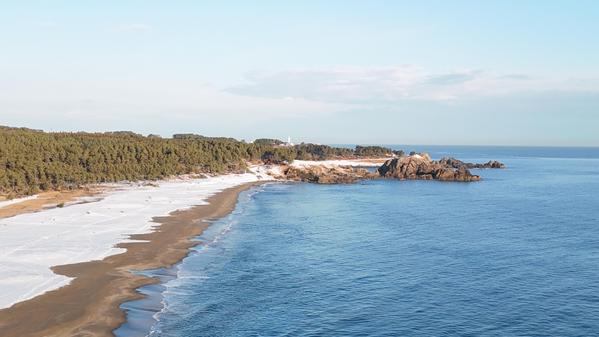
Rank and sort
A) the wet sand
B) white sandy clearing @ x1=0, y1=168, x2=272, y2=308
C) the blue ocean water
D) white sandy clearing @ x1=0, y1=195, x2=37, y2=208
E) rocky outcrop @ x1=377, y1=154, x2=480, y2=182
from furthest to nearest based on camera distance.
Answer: rocky outcrop @ x1=377, y1=154, x2=480, y2=182, white sandy clearing @ x1=0, y1=195, x2=37, y2=208, white sandy clearing @ x1=0, y1=168, x2=272, y2=308, the blue ocean water, the wet sand

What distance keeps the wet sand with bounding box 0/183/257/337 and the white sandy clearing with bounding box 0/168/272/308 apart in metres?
0.98

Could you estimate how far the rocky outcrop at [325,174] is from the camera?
120750 millimetres

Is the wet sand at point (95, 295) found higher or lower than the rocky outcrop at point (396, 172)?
lower

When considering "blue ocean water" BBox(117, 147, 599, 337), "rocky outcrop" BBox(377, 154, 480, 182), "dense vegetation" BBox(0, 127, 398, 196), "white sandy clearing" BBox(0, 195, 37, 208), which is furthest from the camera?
"rocky outcrop" BBox(377, 154, 480, 182)

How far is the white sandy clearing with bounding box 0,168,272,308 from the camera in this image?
30766mm

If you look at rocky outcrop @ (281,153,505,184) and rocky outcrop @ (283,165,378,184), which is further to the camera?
rocky outcrop @ (281,153,505,184)

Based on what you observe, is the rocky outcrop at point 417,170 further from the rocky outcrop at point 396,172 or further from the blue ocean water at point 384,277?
the blue ocean water at point 384,277

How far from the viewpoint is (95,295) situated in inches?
1149

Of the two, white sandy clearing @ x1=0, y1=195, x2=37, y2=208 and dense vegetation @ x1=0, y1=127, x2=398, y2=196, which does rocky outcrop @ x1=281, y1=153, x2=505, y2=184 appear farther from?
white sandy clearing @ x1=0, y1=195, x2=37, y2=208

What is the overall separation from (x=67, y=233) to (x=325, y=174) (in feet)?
278

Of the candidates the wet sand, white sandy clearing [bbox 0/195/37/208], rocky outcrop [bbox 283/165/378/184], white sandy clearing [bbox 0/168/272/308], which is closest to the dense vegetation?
white sandy clearing [bbox 0/195/37/208]

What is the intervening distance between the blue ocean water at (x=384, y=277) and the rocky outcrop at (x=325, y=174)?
51.9m

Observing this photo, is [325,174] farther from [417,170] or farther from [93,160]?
[93,160]

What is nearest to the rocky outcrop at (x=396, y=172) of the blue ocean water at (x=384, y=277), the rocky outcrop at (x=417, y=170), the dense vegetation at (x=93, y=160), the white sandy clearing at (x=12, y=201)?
the rocky outcrop at (x=417, y=170)
